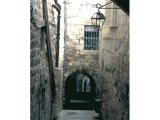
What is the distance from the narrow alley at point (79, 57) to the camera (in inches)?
255

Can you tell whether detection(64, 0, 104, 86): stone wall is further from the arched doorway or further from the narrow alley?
the arched doorway

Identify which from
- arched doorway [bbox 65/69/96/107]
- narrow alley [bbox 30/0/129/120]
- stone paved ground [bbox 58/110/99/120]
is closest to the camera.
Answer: narrow alley [bbox 30/0/129/120]

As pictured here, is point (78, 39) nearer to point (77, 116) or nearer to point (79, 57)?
point (79, 57)

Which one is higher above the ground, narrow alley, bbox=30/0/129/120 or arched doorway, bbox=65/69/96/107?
narrow alley, bbox=30/0/129/120

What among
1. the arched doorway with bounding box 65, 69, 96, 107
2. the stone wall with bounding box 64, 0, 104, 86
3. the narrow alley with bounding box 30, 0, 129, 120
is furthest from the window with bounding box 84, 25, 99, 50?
the arched doorway with bounding box 65, 69, 96, 107

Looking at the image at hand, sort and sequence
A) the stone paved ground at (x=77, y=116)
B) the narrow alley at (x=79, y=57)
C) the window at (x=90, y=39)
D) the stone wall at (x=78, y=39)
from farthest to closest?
the window at (x=90, y=39) < the stone wall at (x=78, y=39) < the stone paved ground at (x=77, y=116) < the narrow alley at (x=79, y=57)

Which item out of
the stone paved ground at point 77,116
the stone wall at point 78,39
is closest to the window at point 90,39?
the stone wall at point 78,39

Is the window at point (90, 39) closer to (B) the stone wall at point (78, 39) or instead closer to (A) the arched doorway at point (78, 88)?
(B) the stone wall at point (78, 39)

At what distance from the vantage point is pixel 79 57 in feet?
55.4

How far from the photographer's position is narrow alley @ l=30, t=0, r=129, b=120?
21.3ft

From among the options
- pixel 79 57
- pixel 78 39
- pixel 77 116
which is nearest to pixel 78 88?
pixel 79 57
